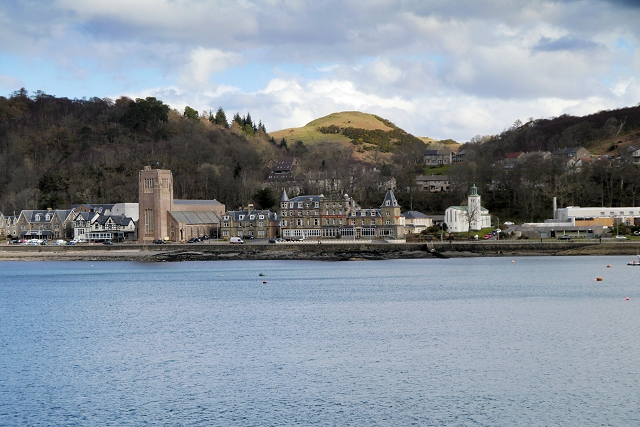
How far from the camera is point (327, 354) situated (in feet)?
94.4

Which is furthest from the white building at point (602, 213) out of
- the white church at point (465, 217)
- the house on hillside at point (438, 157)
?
the house on hillside at point (438, 157)

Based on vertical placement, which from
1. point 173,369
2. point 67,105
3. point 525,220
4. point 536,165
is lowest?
point 173,369

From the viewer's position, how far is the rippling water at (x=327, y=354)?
21.6 metres

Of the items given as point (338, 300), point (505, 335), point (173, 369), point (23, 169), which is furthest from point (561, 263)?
point (23, 169)

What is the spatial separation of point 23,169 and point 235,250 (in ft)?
200

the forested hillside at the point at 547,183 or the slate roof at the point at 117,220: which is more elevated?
the forested hillside at the point at 547,183

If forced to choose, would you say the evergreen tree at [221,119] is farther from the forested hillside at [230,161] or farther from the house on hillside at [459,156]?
the house on hillside at [459,156]

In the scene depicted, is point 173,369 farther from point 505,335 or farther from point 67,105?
point 67,105

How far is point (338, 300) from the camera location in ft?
149

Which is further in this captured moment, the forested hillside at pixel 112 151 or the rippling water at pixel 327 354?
the forested hillside at pixel 112 151

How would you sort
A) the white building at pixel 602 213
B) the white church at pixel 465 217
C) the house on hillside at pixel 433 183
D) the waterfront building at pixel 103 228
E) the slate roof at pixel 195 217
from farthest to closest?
1. the house on hillside at pixel 433 183
2. the waterfront building at pixel 103 228
3. the slate roof at pixel 195 217
4. the white church at pixel 465 217
5. the white building at pixel 602 213

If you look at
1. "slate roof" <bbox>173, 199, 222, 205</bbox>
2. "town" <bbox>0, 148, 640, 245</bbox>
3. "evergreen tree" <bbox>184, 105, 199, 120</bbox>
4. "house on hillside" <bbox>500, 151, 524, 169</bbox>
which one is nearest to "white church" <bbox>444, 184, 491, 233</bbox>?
"town" <bbox>0, 148, 640, 245</bbox>

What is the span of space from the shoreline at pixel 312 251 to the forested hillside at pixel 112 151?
2608cm

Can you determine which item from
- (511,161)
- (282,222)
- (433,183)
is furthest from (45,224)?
(511,161)
